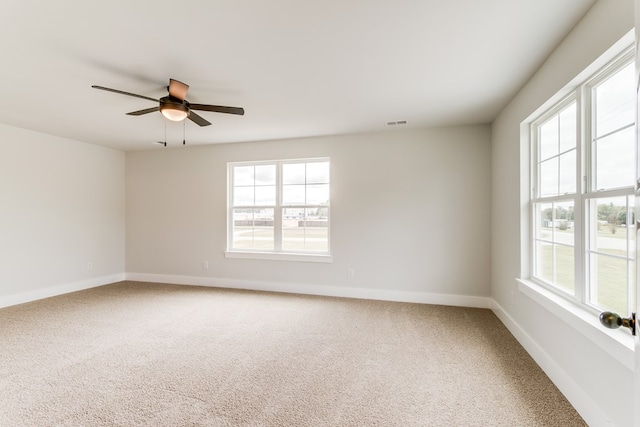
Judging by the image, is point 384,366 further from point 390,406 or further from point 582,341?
point 582,341

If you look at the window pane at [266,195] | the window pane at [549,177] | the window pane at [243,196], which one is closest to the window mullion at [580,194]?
the window pane at [549,177]

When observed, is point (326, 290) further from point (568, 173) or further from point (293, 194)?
point (568, 173)

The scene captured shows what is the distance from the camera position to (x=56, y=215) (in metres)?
4.57

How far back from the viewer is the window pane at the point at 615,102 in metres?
1.57

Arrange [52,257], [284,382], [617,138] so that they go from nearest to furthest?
1. [617,138]
2. [284,382]
3. [52,257]

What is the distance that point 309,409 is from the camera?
1.88m

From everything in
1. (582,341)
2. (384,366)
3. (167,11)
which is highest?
(167,11)

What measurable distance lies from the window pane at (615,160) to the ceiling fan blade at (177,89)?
3047 mm

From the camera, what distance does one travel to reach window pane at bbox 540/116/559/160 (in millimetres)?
2396

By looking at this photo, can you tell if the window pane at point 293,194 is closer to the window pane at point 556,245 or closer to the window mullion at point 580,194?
the window pane at point 556,245

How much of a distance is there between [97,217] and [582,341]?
21.5ft

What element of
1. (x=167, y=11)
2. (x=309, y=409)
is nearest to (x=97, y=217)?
(x=167, y=11)

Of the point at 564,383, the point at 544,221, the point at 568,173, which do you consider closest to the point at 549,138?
the point at 568,173

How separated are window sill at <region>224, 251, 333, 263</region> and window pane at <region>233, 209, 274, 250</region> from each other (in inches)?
6.1
